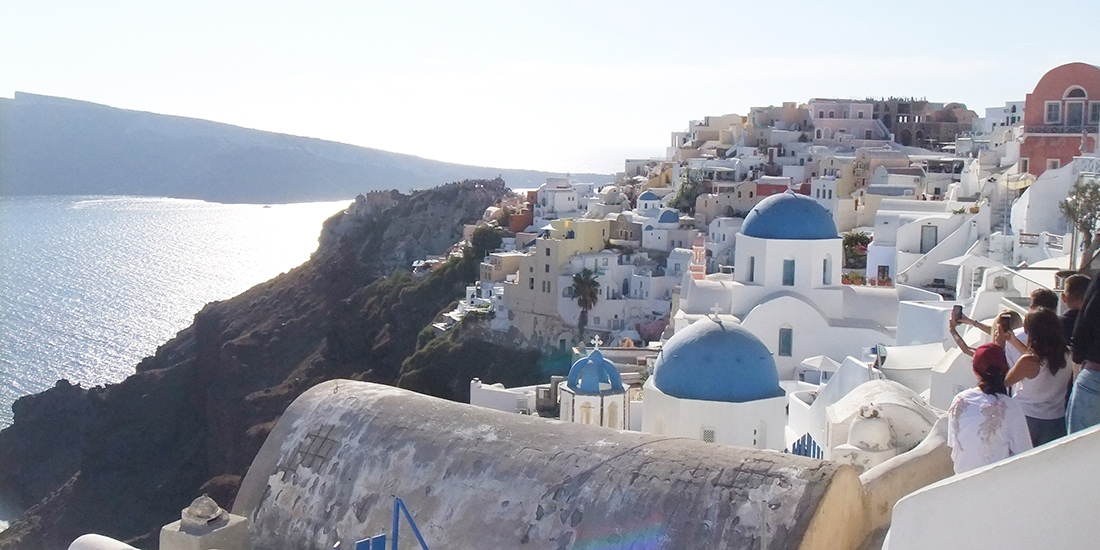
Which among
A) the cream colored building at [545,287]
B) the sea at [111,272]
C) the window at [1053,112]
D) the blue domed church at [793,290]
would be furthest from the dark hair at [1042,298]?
the sea at [111,272]

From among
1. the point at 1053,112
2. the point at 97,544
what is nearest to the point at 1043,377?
the point at 97,544

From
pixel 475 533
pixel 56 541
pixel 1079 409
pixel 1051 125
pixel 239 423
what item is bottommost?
pixel 56 541

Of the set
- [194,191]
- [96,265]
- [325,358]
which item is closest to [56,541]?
→ [325,358]

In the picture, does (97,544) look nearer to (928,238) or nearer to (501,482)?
(501,482)

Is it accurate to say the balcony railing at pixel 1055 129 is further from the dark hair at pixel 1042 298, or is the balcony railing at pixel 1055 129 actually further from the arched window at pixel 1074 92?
the dark hair at pixel 1042 298

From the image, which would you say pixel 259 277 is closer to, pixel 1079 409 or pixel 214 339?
pixel 214 339

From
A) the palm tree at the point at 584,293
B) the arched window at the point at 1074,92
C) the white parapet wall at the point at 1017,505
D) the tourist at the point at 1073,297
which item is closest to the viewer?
the white parapet wall at the point at 1017,505
